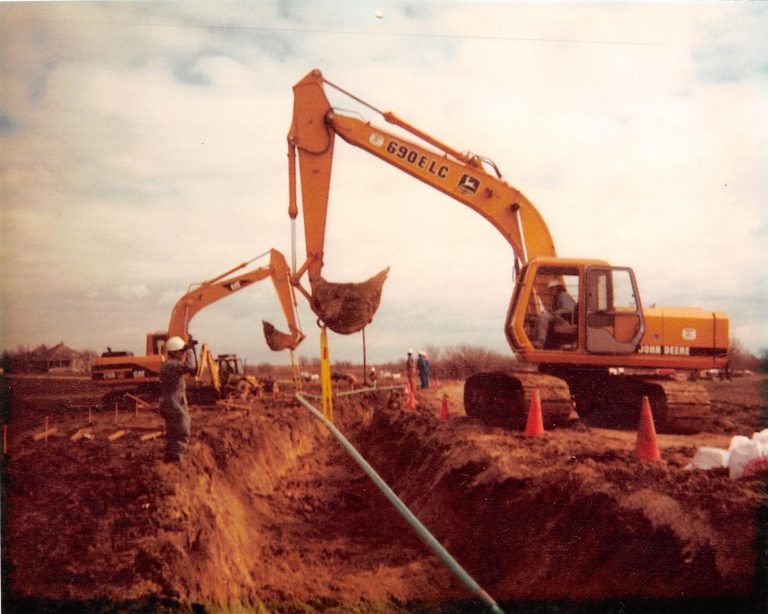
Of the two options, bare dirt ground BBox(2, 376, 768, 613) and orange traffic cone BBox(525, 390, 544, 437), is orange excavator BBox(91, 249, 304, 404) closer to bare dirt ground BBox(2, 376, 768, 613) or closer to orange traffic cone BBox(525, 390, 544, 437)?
bare dirt ground BBox(2, 376, 768, 613)

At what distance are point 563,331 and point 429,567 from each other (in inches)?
172

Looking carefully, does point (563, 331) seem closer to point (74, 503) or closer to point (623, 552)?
point (623, 552)

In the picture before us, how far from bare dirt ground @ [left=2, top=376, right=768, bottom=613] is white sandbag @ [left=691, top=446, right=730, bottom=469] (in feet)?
0.72

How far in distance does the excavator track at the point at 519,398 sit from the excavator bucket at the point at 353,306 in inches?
90.5

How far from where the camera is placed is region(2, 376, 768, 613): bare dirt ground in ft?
14.7

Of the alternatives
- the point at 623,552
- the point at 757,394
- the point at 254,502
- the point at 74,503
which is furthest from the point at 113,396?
the point at 757,394

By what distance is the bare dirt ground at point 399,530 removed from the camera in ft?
14.7

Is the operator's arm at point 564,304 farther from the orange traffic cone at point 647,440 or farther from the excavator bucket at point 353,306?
the orange traffic cone at point 647,440

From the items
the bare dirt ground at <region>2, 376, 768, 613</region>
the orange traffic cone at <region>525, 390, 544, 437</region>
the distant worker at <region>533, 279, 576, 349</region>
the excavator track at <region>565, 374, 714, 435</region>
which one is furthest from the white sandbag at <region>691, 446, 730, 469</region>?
the distant worker at <region>533, 279, 576, 349</region>

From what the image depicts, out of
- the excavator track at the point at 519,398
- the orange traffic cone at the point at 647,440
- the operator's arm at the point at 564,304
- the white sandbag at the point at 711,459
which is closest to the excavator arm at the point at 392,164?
the operator's arm at the point at 564,304

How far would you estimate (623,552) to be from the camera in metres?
4.61

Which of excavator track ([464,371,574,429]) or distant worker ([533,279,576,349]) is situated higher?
distant worker ([533,279,576,349])

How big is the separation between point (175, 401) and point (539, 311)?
5.27 m

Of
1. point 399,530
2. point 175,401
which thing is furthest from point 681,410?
point 175,401
